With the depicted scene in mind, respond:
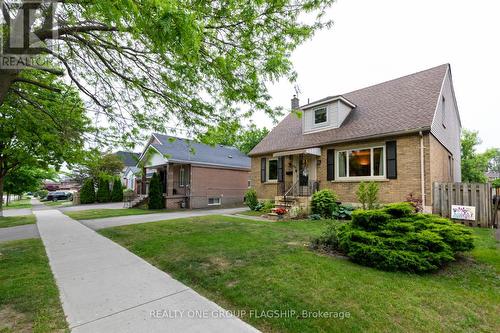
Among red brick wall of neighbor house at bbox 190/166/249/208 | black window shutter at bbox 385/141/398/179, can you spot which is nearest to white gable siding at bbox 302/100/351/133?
black window shutter at bbox 385/141/398/179

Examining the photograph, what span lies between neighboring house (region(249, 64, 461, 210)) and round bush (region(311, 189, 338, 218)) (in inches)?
34.3

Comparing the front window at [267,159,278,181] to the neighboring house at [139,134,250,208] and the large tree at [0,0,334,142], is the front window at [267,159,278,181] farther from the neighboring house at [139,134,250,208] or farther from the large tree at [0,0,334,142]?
the large tree at [0,0,334,142]

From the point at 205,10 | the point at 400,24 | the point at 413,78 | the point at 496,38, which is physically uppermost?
the point at 496,38

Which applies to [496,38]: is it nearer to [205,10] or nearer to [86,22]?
[205,10]

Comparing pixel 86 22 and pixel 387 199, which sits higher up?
pixel 86 22

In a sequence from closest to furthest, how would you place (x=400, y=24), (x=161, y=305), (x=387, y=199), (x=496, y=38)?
(x=161, y=305) → (x=400, y=24) → (x=387, y=199) → (x=496, y=38)

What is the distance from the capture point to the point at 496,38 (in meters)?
10.8

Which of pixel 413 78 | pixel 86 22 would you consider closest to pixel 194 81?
pixel 86 22

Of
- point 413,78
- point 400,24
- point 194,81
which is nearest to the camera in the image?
point 194,81

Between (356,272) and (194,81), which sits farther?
(194,81)

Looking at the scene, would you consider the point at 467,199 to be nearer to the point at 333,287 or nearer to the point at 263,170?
the point at 333,287

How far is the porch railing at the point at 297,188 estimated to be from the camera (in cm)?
1259

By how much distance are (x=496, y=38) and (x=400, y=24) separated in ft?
25.5

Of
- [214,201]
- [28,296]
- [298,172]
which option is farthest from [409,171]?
[214,201]
